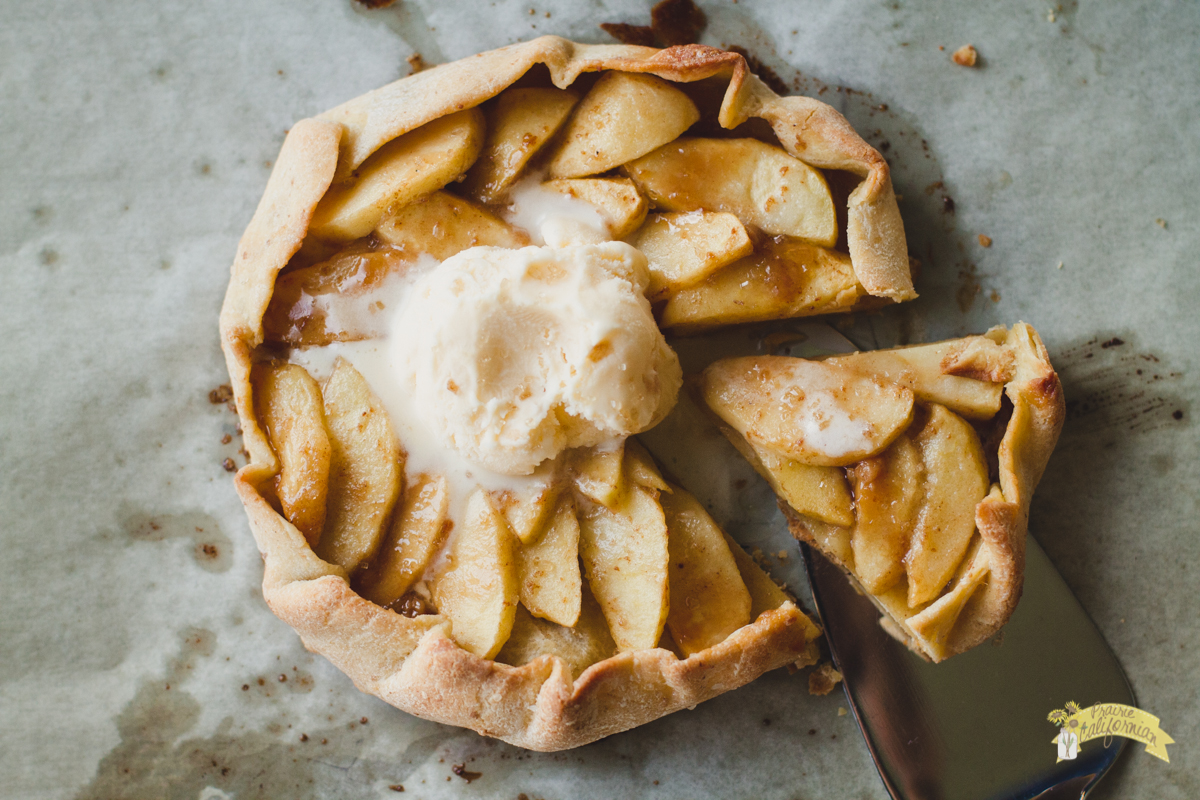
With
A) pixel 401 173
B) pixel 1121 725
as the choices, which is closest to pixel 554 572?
pixel 401 173

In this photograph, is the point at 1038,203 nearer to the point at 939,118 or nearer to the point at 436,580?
the point at 939,118

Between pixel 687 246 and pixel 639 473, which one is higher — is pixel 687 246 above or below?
above

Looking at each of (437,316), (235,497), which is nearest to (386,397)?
(437,316)

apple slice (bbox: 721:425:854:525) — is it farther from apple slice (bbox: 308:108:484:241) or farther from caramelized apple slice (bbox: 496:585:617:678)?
apple slice (bbox: 308:108:484:241)

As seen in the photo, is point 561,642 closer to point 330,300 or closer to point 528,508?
point 528,508

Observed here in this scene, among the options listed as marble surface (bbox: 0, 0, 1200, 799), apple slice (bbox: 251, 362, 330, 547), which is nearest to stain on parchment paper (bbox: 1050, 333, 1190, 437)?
marble surface (bbox: 0, 0, 1200, 799)
